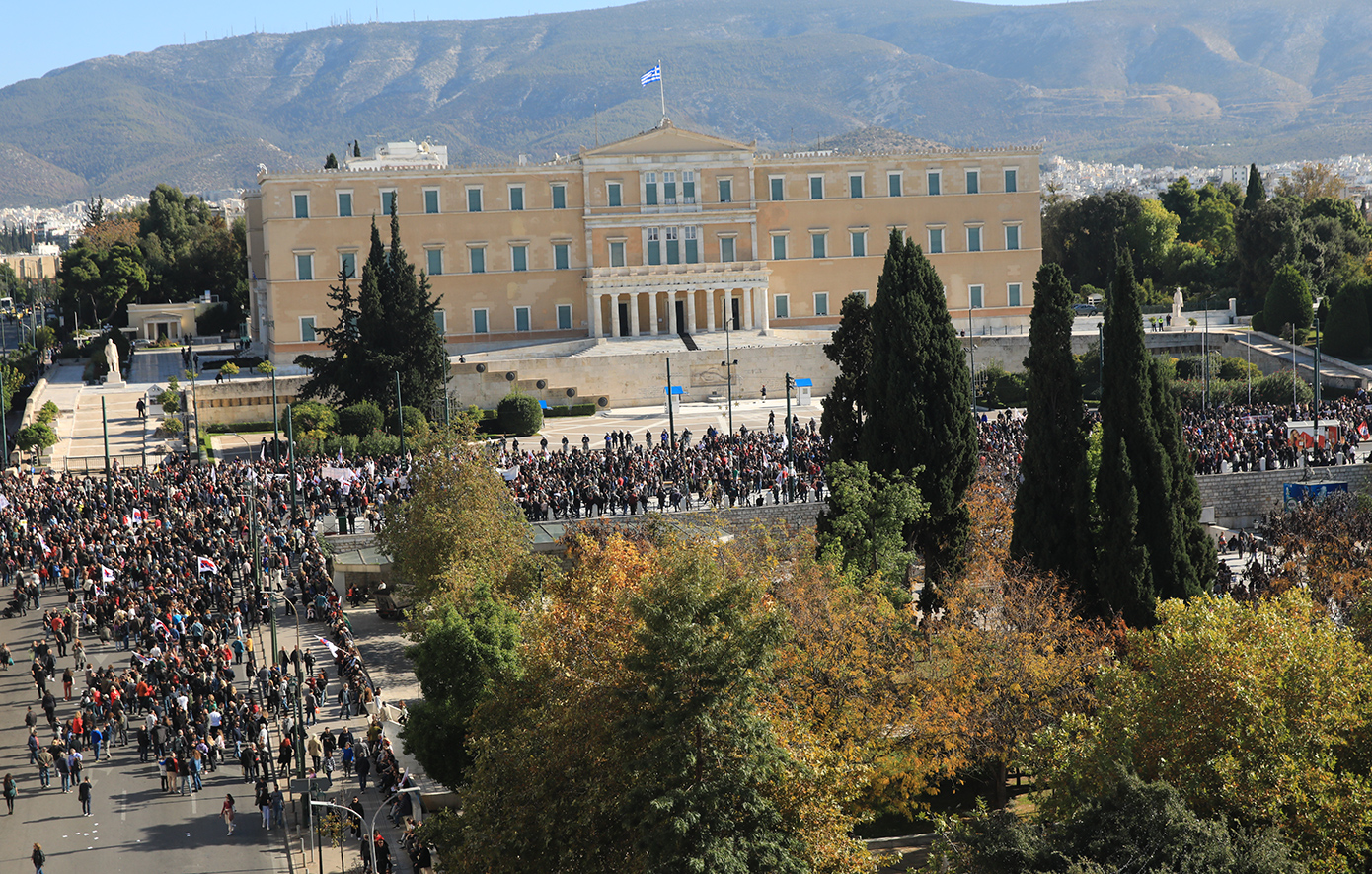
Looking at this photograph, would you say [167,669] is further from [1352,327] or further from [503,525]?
[1352,327]

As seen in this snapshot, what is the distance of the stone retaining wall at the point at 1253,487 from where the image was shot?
41.5 m

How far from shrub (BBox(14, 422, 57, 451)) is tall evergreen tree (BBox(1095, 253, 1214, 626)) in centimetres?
3682

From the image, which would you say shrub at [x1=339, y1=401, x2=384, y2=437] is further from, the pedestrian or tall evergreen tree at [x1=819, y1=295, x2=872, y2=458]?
the pedestrian

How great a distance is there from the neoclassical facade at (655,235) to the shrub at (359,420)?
644 inches

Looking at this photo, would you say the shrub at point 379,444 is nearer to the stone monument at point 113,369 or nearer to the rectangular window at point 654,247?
the stone monument at point 113,369

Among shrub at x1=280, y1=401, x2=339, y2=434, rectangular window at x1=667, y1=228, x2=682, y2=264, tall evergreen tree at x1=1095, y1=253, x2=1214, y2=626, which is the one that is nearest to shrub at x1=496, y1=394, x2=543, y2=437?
shrub at x1=280, y1=401, x2=339, y2=434

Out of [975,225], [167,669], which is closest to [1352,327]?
[975,225]

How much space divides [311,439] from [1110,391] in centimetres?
3015

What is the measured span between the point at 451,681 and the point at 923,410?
1082 cm

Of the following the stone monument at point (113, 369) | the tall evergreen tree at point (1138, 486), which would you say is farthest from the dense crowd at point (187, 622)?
the stone monument at point (113, 369)

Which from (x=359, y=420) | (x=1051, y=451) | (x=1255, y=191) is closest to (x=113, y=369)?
(x=359, y=420)

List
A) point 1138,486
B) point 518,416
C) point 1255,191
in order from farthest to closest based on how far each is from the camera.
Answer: point 1255,191, point 518,416, point 1138,486

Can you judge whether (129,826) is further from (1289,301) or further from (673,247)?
(1289,301)

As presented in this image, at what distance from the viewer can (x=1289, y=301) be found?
6184 cm
